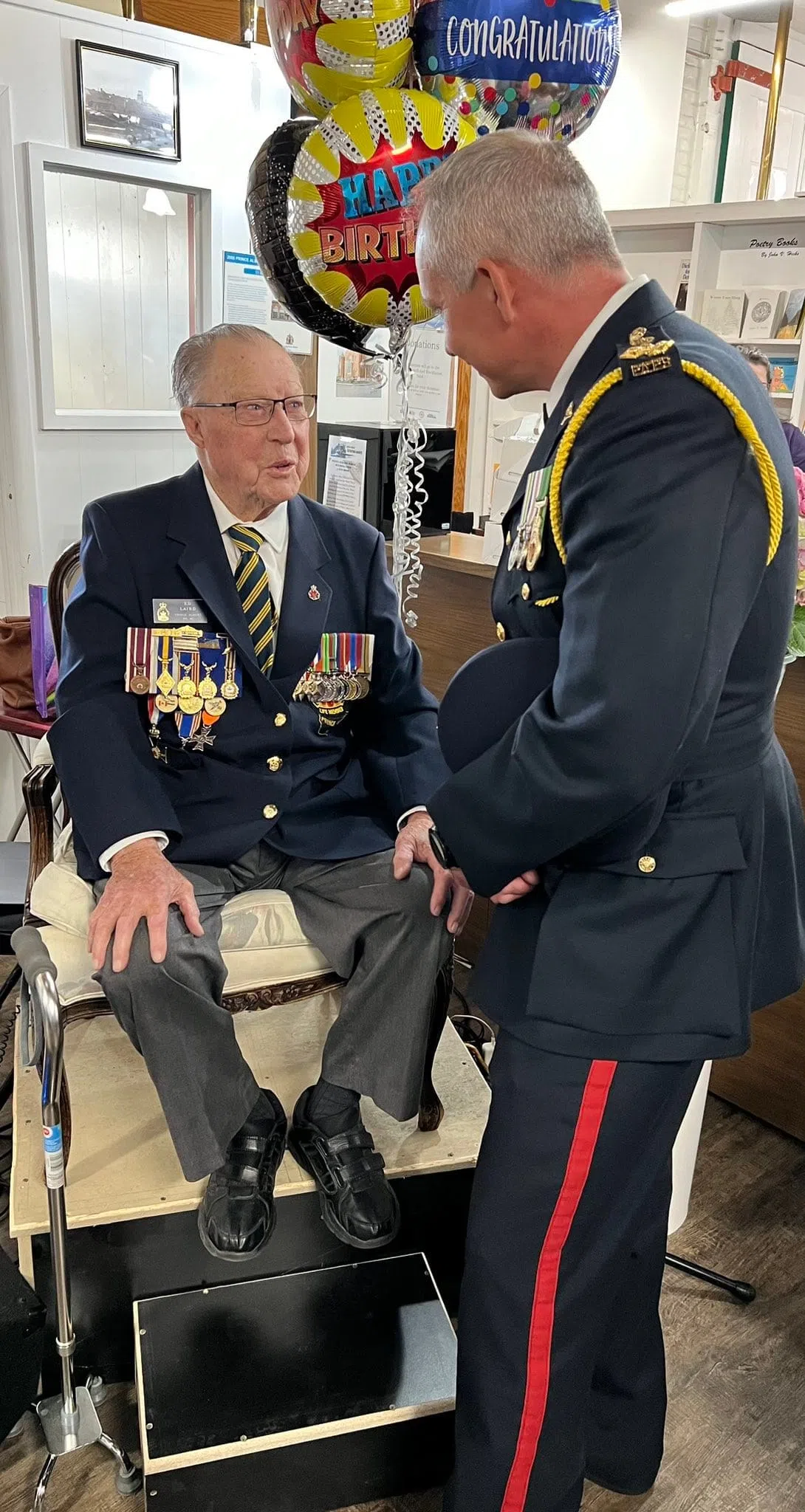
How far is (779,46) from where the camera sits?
5461mm

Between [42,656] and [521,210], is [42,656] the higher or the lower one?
the lower one

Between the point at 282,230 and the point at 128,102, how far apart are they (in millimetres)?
1720

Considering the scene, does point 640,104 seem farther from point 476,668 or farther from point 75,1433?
point 75,1433

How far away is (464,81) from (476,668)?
96cm

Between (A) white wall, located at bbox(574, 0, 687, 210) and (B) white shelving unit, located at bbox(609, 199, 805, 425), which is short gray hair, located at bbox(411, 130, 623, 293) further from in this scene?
(A) white wall, located at bbox(574, 0, 687, 210)

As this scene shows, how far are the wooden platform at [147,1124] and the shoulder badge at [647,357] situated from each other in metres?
1.17

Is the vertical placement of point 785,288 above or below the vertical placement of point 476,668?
above

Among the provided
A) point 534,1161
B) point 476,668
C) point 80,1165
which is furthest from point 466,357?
point 80,1165

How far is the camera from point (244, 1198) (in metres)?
1.60

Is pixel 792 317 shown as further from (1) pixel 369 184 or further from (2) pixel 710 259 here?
(1) pixel 369 184

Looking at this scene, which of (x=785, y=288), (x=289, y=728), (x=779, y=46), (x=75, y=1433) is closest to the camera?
(x=75, y=1433)

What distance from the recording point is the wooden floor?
1.53 m

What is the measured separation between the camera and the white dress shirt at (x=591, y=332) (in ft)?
3.63

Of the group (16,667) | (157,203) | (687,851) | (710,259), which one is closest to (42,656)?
(16,667)
